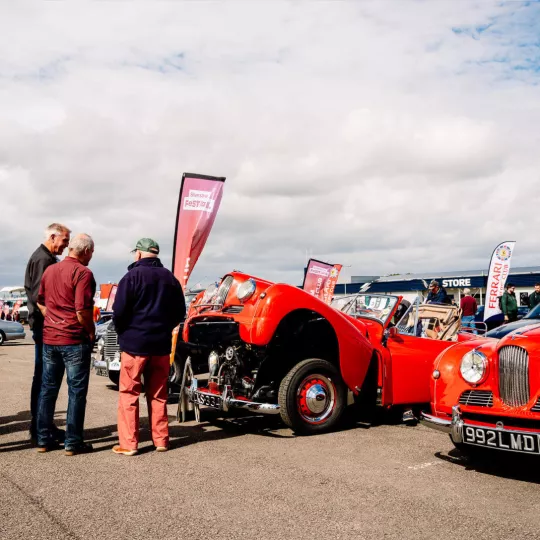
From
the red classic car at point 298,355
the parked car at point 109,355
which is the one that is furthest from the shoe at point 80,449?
the parked car at point 109,355

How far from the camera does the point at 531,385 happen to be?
14.8ft

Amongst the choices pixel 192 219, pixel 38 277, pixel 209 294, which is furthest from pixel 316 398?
pixel 192 219

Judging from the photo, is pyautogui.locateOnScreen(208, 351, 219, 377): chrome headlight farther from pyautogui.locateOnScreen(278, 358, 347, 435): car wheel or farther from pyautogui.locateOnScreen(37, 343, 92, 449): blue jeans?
pyautogui.locateOnScreen(37, 343, 92, 449): blue jeans

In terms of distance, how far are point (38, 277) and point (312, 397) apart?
304 centimetres

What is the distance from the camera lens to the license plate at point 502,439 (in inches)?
168

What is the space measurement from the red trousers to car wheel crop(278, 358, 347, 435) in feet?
4.21

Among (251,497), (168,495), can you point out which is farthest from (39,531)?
(251,497)

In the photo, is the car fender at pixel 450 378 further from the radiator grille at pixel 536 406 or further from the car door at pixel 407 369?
the car door at pixel 407 369

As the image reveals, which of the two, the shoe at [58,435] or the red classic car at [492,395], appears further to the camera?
the shoe at [58,435]

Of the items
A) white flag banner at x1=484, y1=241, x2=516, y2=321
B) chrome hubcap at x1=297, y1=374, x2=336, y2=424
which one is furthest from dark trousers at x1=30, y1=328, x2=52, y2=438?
white flag banner at x1=484, y1=241, x2=516, y2=321

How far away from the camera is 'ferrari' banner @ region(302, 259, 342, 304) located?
25688 mm

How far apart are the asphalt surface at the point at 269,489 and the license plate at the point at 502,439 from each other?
1.07ft

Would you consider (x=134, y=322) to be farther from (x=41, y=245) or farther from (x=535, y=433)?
(x=535, y=433)

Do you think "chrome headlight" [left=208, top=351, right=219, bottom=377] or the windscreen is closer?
"chrome headlight" [left=208, top=351, right=219, bottom=377]
